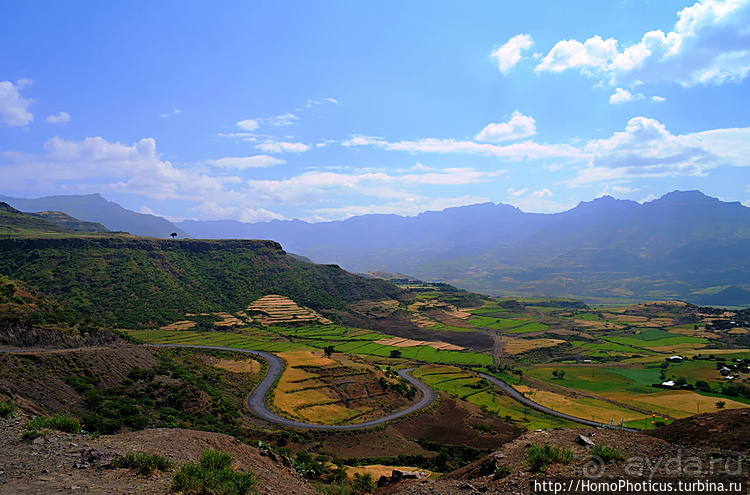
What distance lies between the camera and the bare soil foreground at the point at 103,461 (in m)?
11.5

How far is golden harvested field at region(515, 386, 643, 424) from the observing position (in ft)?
188

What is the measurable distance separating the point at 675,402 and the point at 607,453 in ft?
228

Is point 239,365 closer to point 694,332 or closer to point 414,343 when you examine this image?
point 414,343

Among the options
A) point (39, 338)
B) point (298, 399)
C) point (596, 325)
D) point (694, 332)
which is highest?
point (39, 338)

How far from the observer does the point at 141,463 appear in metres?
13.2

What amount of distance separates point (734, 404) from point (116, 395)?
278 feet

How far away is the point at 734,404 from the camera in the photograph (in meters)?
59.1

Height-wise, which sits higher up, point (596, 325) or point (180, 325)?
point (180, 325)

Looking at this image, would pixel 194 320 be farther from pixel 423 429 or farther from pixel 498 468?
pixel 498 468

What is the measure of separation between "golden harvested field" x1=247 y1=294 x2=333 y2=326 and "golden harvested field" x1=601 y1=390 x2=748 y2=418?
84.5 meters

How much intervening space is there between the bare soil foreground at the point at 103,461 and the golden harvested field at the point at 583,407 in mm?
55284

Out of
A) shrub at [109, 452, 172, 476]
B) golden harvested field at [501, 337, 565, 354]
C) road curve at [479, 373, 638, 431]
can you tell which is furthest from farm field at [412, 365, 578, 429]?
shrub at [109, 452, 172, 476]

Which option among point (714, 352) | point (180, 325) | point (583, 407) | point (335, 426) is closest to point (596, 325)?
point (714, 352)

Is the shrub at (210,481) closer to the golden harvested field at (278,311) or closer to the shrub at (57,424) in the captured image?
the shrub at (57,424)
